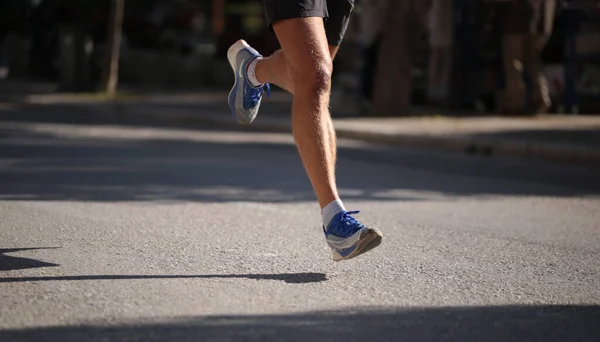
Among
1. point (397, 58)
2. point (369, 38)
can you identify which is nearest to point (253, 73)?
point (397, 58)

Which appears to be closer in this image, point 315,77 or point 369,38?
point 315,77

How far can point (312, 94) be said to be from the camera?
212 inches

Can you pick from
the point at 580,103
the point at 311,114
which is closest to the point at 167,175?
the point at 311,114

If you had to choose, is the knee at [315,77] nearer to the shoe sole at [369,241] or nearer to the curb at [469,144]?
the shoe sole at [369,241]

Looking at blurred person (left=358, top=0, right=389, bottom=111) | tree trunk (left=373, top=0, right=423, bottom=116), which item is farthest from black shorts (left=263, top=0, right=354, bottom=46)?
blurred person (left=358, top=0, right=389, bottom=111)

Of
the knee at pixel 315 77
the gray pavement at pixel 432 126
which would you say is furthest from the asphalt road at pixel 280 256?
the gray pavement at pixel 432 126

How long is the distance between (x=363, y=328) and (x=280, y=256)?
4.97ft

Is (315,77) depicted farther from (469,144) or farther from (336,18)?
(469,144)

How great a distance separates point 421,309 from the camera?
455cm

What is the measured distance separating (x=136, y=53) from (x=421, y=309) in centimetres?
2740

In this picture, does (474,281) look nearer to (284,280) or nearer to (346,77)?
(284,280)

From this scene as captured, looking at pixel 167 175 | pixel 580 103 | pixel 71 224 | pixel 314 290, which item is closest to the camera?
pixel 314 290

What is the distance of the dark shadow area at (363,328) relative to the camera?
13.3 ft

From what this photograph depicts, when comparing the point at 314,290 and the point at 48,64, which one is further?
the point at 48,64
